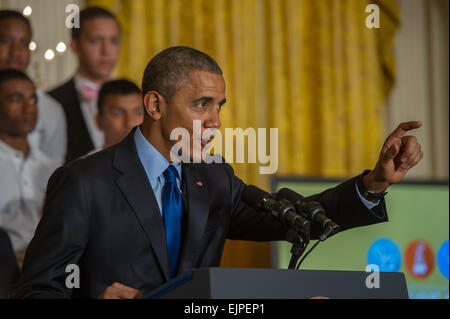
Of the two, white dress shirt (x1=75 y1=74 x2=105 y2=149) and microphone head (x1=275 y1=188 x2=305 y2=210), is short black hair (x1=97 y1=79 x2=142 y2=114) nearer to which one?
white dress shirt (x1=75 y1=74 x2=105 y2=149)

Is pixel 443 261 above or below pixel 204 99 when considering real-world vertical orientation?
below

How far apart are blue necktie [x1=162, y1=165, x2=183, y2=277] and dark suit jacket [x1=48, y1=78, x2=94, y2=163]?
1.79 meters

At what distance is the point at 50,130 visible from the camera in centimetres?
349

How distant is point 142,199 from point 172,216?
10cm

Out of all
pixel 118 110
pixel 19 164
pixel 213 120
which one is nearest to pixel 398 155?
pixel 213 120

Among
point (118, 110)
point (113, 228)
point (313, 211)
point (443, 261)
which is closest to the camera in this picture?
point (313, 211)

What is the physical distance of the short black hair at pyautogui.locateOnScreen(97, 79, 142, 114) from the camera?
3.55 m

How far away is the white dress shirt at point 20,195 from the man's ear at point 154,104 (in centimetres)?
164

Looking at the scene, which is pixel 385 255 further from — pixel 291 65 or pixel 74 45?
pixel 74 45

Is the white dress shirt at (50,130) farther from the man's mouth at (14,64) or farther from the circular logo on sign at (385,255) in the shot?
the circular logo on sign at (385,255)

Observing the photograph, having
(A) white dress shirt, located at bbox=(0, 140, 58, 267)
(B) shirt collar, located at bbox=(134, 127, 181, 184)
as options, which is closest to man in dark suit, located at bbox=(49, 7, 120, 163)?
(A) white dress shirt, located at bbox=(0, 140, 58, 267)

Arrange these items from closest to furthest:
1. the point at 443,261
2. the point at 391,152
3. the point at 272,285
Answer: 1. the point at 272,285
2. the point at 391,152
3. the point at 443,261

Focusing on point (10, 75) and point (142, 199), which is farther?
point (10, 75)
